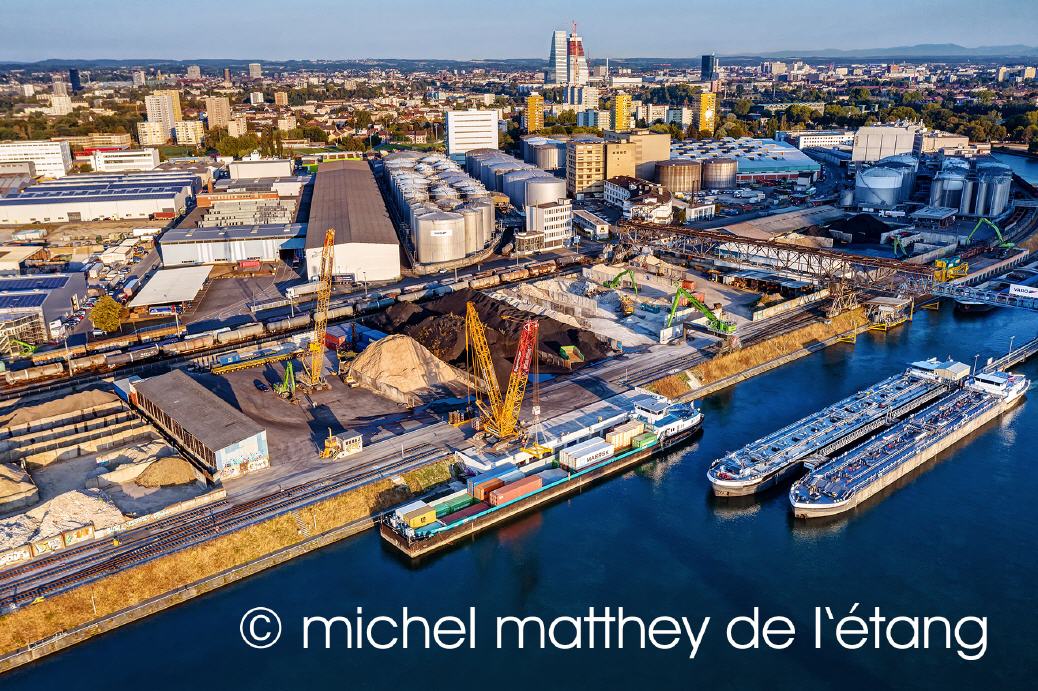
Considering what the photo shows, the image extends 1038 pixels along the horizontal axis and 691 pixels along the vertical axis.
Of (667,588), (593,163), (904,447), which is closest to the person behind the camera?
(667,588)

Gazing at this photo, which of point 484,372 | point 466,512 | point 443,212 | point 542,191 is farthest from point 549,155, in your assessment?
point 466,512

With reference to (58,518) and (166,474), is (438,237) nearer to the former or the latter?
(166,474)

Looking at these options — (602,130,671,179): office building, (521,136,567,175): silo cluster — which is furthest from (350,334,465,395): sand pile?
(521,136,567,175): silo cluster

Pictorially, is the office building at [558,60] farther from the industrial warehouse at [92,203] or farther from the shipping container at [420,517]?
the shipping container at [420,517]

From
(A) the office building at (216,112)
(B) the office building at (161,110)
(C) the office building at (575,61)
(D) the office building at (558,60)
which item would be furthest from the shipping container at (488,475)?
(D) the office building at (558,60)

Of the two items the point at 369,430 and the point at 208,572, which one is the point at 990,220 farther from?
the point at 208,572

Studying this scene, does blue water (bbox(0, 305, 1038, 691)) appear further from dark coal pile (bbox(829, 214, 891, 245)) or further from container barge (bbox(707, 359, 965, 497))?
dark coal pile (bbox(829, 214, 891, 245))
